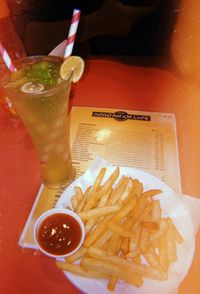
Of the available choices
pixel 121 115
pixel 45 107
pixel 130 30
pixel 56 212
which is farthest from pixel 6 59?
pixel 130 30

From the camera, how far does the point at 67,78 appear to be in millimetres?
909

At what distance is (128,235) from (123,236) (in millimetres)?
15

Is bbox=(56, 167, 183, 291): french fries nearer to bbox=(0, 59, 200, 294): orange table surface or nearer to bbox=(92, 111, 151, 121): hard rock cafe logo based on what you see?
bbox=(0, 59, 200, 294): orange table surface

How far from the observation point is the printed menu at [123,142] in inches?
43.3

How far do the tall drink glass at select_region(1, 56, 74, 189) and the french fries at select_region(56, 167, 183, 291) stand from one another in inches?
6.2

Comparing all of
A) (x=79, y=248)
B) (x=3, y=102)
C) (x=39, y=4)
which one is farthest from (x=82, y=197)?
(x=39, y=4)

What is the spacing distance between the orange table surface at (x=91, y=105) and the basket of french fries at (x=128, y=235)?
0.08 m

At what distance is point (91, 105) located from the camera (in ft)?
4.73

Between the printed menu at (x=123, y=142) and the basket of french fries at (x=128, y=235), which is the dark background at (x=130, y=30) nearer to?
the printed menu at (x=123, y=142)

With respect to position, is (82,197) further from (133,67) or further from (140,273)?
(133,67)

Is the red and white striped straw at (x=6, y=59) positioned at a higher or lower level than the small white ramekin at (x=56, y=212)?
higher

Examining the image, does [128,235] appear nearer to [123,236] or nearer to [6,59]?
[123,236]

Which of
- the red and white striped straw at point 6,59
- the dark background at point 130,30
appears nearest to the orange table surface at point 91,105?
the red and white striped straw at point 6,59

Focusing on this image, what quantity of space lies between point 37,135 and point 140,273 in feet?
1.78
